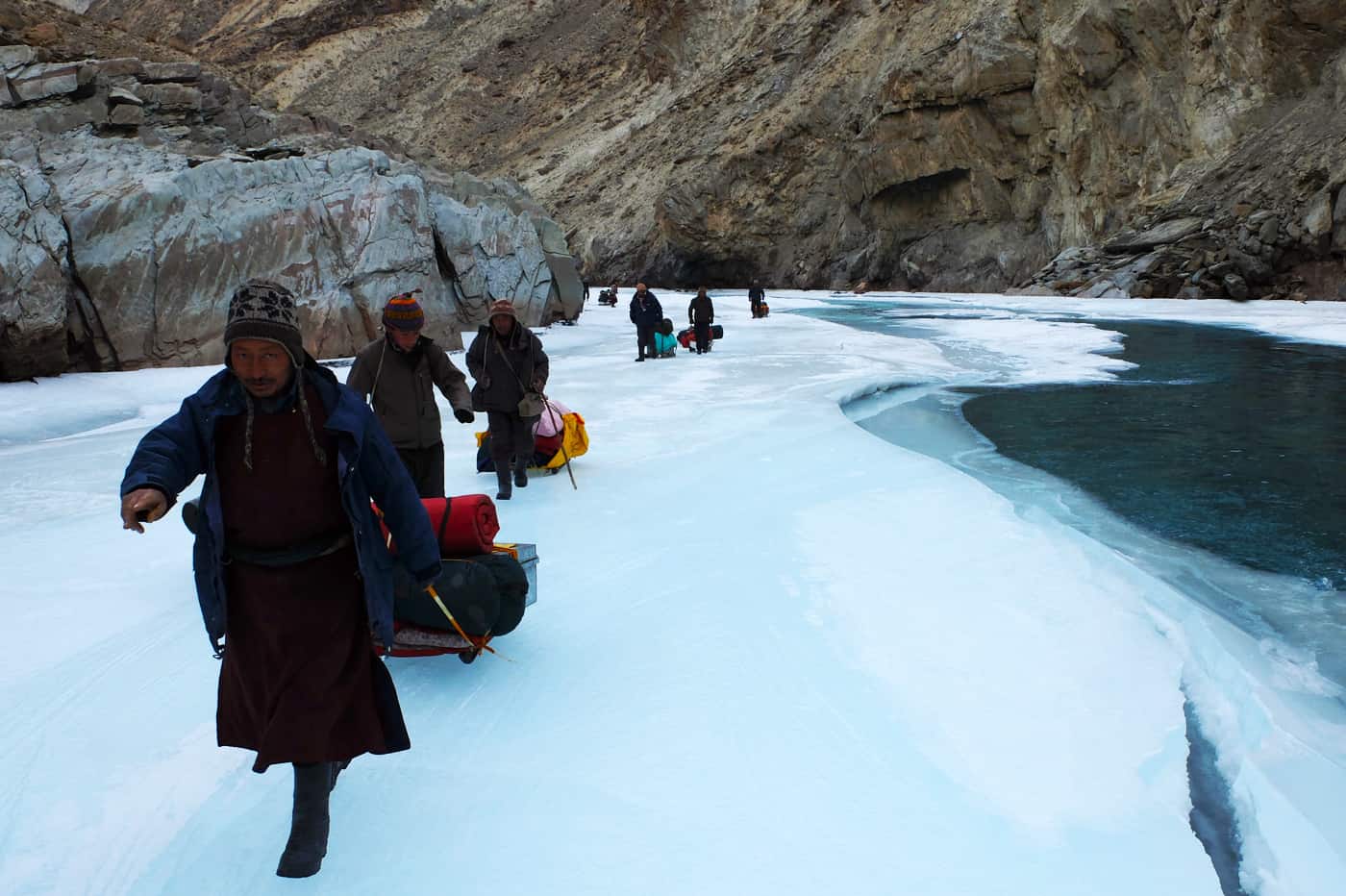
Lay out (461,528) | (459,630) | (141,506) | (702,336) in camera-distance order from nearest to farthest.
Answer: (141,506) < (459,630) < (461,528) < (702,336)

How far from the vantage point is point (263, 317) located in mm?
2211

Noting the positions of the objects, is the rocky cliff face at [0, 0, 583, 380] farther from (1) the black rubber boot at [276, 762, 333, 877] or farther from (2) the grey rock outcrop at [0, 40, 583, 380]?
(1) the black rubber boot at [276, 762, 333, 877]

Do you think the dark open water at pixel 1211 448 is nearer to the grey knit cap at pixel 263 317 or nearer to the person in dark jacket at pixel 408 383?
the person in dark jacket at pixel 408 383

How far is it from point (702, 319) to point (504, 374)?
9616 millimetres

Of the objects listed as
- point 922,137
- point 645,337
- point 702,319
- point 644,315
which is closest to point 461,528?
point 644,315

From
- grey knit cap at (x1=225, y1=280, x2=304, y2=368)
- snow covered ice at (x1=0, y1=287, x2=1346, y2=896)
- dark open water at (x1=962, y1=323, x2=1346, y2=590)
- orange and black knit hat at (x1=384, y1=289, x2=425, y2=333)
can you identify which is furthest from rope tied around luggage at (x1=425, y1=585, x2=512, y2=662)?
dark open water at (x1=962, y1=323, x2=1346, y2=590)

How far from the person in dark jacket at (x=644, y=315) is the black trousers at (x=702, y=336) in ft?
3.13

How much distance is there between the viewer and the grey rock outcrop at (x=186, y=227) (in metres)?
12.4

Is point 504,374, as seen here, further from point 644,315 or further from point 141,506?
point 644,315

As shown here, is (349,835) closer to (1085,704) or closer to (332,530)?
(332,530)

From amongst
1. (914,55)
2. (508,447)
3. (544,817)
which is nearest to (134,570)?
(508,447)

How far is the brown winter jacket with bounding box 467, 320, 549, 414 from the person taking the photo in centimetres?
622

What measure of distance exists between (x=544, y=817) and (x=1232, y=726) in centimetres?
221

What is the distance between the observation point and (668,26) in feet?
238
